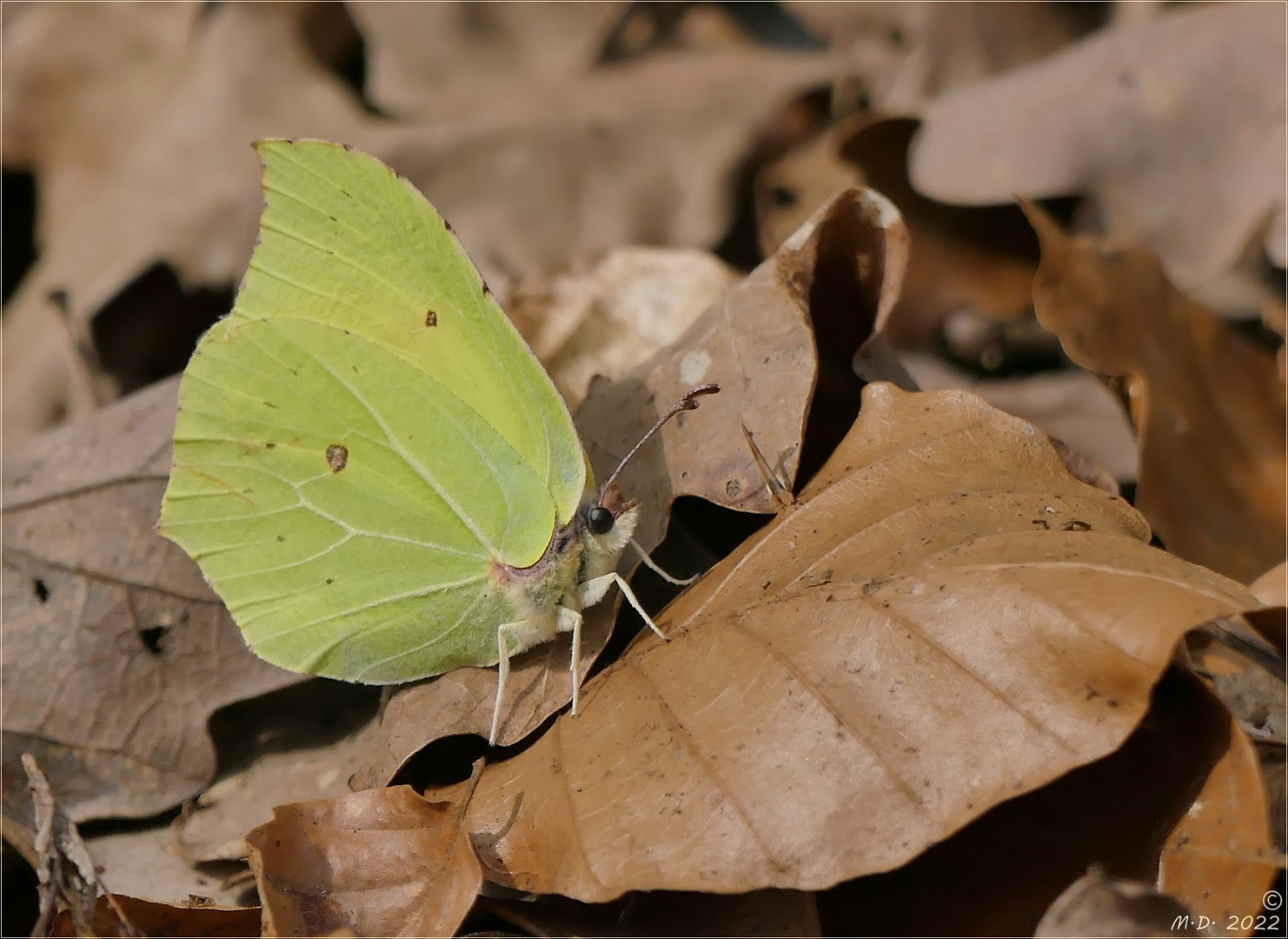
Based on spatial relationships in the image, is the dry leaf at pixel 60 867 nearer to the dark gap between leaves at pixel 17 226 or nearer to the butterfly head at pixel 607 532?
the butterfly head at pixel 607 532

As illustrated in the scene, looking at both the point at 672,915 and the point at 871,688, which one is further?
the point at 672,915

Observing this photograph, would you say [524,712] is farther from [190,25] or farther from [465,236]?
[190,25]

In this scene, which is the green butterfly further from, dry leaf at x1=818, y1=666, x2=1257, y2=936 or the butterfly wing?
dry leaf at x1=818, y1=666, x2=1257, y2=936

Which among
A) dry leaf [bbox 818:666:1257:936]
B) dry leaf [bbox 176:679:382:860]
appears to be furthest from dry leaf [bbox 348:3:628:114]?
dry leaf [bbox 818:666:1257:936]

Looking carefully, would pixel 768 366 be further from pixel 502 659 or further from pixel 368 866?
pixel 368 866

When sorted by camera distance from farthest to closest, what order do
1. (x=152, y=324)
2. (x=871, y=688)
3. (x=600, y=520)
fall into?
(x=152, y=324) → (x=600, y=520) → (x=871, y=688)

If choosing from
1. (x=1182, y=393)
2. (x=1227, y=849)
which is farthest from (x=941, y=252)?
(x=1227, y=849)
